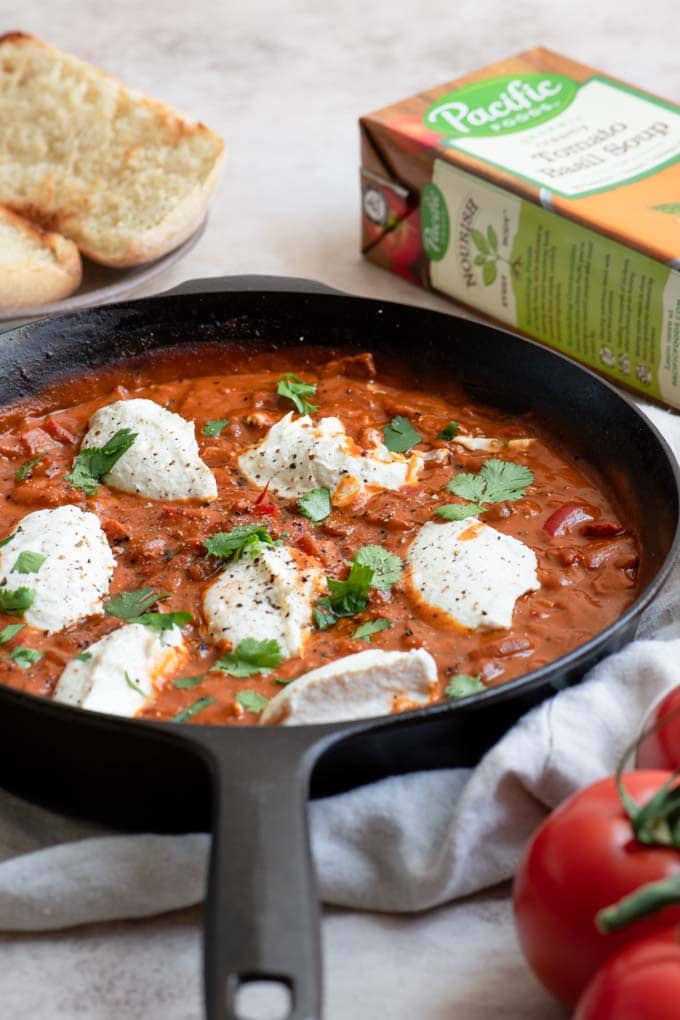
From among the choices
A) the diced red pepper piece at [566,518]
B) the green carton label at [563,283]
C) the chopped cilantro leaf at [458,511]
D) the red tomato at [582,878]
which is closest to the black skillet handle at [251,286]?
the green carton label at [563,283]

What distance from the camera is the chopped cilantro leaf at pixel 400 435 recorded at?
3.89m

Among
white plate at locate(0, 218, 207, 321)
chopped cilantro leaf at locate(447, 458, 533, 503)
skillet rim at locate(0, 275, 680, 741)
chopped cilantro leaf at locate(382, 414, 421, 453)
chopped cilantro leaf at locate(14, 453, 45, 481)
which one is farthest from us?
white plate at locate(0, 218, 207, 321)

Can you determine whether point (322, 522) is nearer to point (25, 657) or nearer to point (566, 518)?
point (566, 518)

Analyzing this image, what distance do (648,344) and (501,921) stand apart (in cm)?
204

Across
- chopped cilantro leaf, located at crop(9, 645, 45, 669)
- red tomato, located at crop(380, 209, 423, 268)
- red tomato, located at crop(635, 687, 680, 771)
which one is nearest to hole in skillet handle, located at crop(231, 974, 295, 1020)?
red tomato, located at crop(635, 687, 680, 771)

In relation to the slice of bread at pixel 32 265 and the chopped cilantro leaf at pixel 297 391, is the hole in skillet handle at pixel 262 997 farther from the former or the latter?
the slice of bread at pixel 32 265

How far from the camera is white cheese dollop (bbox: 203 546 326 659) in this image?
123 inches

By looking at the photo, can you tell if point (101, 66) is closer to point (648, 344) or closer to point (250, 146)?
point (250, 146)

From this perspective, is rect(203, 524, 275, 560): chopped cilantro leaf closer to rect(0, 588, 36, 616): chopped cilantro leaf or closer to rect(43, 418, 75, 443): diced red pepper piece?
rect(0, 588, 36, 616): chopped cilantro leaf

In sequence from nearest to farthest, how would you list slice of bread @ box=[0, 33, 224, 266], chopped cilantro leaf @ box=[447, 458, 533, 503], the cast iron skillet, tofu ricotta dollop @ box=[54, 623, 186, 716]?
the cast iron skillet, tofu ricotta dollop @ box=[54, 623, 186, 716], chopped cilantro leaf @ box=[447, 458, 533, 503], slice of bread @ box=[0, 33, 224, 266]

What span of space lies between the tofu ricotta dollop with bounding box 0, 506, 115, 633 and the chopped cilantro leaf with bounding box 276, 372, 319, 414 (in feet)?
2.74

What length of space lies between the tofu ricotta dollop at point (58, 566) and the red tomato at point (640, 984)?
156 cm

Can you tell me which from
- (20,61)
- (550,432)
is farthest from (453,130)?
(20,61)

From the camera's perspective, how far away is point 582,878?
2.24 m
